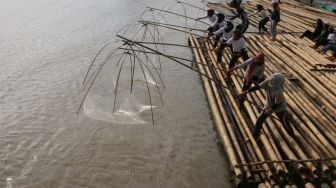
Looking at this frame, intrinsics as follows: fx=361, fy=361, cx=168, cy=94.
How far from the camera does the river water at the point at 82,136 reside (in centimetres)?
726

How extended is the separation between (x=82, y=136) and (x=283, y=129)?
4.58m

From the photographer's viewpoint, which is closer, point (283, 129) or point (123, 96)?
point (283, 129)

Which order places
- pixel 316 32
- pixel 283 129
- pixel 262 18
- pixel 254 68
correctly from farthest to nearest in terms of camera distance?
pixel 262 18 → pixel 316 32 → pixel 254 68 → pixel 283 129

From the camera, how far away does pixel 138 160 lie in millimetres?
7754

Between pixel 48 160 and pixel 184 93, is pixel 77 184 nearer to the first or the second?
pixel 48 160

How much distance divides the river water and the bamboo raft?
65 centimetres

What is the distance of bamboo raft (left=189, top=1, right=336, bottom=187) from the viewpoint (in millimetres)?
6074

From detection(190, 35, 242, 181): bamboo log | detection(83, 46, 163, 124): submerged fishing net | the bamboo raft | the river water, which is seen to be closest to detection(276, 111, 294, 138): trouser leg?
the bamboo raft

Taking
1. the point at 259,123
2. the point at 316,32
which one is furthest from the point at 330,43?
the point at 259,123

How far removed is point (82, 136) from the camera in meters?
8.62

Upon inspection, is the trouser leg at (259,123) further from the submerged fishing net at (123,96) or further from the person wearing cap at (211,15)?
the person wearing cap at (211,15)

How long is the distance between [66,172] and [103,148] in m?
1.05

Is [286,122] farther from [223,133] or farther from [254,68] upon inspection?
[254,68]

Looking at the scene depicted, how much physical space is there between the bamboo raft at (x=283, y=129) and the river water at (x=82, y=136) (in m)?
0.65
